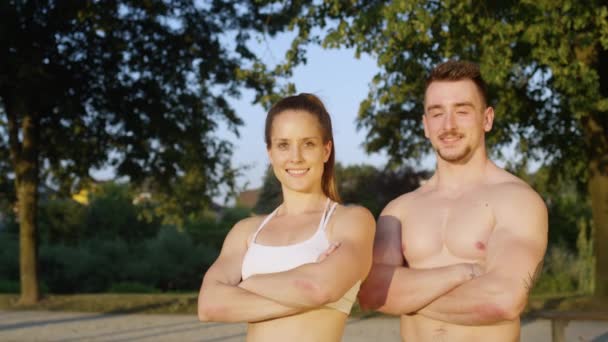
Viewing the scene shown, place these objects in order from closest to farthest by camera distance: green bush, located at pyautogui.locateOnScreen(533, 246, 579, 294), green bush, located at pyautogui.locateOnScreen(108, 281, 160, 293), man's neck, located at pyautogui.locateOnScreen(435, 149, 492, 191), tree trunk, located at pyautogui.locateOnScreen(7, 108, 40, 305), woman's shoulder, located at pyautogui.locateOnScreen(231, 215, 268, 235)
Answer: man's neck, located at pyautogui.locateOnScreen(435, 149, 492, 191) → woman's shoulder, located at pyautogui.locateOnScreen(231, 215, 268, 235) → tree trunk, located at pyautogui.locateOnScreen(7, 108, 40, 305) → green bush, located at pyautogui.locateOnScreen(533, 246, 579, 294) → green bush, located at pyautogui.locateOnScreen(108, 281, 160, 293)

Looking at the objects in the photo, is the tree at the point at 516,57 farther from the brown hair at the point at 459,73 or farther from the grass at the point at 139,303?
the brown hair at the point at 459,73

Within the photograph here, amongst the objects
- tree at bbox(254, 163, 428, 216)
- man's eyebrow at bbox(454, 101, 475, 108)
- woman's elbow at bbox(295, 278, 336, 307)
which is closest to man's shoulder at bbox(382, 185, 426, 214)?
man's eyebrow at bbox(454, 101, 475, 108)

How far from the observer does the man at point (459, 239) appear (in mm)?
3086

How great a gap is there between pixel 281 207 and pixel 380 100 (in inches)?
428

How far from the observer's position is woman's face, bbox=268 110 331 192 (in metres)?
3.39

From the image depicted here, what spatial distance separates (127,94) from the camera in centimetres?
1886

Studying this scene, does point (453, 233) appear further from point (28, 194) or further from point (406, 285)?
point (28, 194)

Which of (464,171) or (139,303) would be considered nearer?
(464,171)

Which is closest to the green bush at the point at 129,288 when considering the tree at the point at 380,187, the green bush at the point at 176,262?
the green bush at the point at 176,262

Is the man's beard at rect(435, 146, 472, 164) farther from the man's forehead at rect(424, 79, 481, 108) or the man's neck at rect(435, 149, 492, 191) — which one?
the man's forehead at rect(424, 79, 481, 108)

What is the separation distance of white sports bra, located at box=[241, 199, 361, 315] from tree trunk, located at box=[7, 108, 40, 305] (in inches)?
643

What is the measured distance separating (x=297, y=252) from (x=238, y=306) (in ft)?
0.93

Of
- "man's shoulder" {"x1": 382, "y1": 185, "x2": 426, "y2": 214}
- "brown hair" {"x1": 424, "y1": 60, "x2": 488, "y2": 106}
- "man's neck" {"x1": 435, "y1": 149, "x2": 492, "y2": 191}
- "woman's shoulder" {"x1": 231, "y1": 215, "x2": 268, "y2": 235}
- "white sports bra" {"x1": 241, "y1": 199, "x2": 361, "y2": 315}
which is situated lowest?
"white sports bra" {"x1": 241, "y1": 199, "x2": 361, "y2": 315}

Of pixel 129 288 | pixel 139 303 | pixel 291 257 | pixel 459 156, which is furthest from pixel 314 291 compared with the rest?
pixel 129 288
